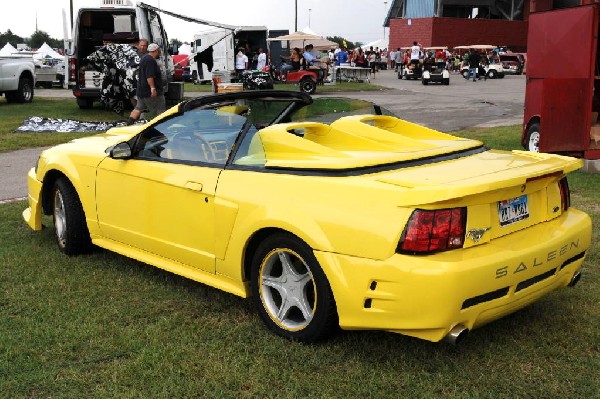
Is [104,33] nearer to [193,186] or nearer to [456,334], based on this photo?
[193,186]

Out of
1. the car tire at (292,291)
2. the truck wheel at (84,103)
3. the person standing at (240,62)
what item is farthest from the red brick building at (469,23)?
the car tire at (292,291)

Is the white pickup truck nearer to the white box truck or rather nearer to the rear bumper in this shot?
the white box truck

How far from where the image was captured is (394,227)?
3295 millimetres

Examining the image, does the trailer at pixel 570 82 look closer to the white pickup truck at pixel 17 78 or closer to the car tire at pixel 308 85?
the white pickup truck at pixel 17 78

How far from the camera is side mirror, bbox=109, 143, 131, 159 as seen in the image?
15.8 feet

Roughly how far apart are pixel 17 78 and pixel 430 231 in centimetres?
1876

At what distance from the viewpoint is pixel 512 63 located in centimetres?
4497

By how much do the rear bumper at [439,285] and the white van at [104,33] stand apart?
44.6ft

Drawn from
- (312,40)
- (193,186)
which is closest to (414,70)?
(312,40)

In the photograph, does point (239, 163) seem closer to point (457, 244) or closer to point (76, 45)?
point (457, 244)

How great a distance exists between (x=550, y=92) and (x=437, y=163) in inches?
240

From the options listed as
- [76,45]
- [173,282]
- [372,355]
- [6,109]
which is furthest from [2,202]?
[6,109]

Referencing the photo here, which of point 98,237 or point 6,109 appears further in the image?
point 6,109

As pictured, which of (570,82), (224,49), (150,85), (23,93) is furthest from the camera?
(224,49)
